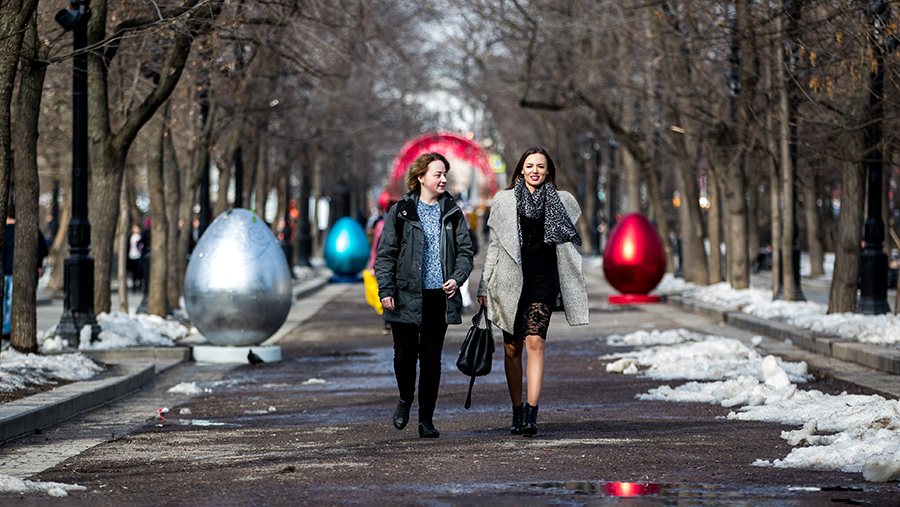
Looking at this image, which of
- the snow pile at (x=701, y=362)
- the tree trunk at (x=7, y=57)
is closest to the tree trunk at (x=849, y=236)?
the snow pile at (x=701, y=362)

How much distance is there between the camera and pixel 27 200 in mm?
14289

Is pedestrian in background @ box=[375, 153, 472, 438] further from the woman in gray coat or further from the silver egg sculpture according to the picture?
the silver egg sculpture

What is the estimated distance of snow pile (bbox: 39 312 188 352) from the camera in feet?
50.3

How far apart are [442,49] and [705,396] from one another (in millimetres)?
39240

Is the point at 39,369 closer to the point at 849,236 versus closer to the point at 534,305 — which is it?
the point at 534,305

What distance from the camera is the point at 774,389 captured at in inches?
429

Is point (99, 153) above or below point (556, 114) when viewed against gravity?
below

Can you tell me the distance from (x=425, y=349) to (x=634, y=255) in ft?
58.9

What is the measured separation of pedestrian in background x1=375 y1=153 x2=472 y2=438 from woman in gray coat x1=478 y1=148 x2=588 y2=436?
0.83 ft

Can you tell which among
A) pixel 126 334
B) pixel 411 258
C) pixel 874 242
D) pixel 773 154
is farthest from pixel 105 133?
pixel 773 154

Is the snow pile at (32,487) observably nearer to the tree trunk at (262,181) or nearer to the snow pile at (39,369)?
the snow pile at (39,369)

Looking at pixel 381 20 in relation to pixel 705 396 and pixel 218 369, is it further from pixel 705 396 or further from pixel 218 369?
pixel 705 396

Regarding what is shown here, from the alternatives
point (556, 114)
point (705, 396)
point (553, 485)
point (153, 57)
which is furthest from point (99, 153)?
point (556, 114)

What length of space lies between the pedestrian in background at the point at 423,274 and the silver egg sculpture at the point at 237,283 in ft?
21.4
